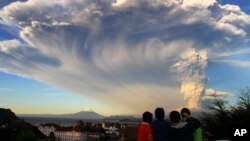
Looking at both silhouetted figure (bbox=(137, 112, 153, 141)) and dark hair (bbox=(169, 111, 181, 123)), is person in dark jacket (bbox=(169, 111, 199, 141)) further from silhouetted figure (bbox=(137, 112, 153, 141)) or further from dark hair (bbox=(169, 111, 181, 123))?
silhouetted figure (bbox=(137, 112, 153, 141))

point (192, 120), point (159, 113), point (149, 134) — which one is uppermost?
point (159, 113)

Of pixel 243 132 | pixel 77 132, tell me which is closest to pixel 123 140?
pixel 243 132

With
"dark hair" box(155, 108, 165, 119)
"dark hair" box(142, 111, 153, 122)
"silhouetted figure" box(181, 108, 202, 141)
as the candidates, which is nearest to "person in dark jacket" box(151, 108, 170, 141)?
"dark hair" box(155, 108, 165, 119)

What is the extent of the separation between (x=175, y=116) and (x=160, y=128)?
332mm

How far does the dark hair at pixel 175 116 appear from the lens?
7.54m

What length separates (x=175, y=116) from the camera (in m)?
7.58

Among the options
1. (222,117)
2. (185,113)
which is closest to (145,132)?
(185,113)

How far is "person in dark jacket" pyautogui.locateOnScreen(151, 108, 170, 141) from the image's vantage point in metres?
7.50

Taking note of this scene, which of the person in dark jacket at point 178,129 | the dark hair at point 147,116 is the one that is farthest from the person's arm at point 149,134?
the person in dark jacket at point 178,129

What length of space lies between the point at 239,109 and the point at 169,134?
327 inches

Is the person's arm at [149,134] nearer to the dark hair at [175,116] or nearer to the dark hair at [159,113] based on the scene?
the dark hair at [159,113]

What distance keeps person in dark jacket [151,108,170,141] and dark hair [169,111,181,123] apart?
132 mm

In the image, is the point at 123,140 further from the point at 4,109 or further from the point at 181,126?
the point at 4,109

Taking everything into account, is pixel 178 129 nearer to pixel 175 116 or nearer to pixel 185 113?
pixel 175 116
